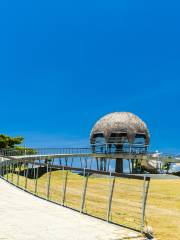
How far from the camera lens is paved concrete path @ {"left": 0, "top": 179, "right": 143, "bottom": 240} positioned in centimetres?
875

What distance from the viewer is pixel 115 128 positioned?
58594mm

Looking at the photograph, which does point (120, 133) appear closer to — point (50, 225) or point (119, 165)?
point (119, 165)

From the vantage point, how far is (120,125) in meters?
58.7

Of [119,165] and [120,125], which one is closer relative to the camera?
[119,165]

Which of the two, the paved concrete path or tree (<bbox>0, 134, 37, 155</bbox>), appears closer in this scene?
the paved concrete path

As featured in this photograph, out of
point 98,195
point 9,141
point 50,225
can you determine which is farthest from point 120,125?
point 50,225

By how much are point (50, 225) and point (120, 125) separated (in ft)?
161

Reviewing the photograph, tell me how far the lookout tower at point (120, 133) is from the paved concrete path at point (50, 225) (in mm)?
44872

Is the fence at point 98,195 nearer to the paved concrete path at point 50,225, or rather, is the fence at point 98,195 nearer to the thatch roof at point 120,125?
the paved concrete path at point 50,225

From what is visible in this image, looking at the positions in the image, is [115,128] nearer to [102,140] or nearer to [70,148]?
[102,140]

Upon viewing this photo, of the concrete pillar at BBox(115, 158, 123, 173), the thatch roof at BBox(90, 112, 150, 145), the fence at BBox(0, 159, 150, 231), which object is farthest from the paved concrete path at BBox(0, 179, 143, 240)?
the thatch roof at BBox(90, 112, 150, 145)

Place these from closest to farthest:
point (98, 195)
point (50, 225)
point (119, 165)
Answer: point (50, 225) < point (98, 195) < point (119, 165)

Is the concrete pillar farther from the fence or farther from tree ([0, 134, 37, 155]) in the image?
the fence

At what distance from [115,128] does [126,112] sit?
331 cm
